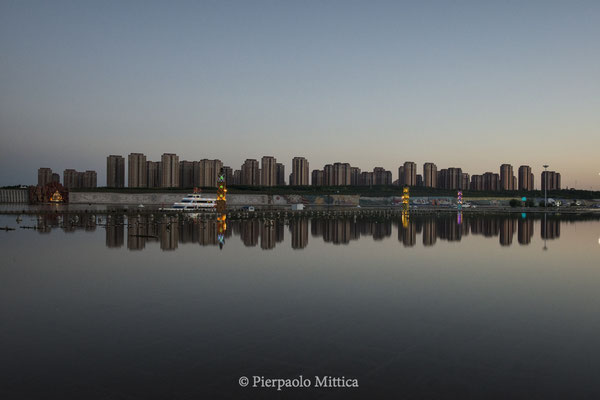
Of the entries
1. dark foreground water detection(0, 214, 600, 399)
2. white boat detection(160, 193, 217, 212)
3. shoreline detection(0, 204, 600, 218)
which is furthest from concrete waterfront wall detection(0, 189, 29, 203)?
dark foreground water detection(0, 214, 600, 399)

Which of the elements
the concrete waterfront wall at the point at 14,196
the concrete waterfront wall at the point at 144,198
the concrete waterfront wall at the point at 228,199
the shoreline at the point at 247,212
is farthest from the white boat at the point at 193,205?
the concrete waterfront wall at the point at 14,196

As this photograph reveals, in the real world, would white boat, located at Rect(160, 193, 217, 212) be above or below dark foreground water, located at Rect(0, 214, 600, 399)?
above

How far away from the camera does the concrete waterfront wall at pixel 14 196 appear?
17412cm

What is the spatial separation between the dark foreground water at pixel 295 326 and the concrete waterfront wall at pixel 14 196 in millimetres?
183908

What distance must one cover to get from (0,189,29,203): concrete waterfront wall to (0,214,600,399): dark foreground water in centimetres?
18391

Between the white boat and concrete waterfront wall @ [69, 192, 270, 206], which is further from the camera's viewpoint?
concrete waterfront wall @ [69, 192, 270, 206]

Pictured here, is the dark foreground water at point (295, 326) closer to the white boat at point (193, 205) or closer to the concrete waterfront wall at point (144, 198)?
the white boat at point (193, 205)

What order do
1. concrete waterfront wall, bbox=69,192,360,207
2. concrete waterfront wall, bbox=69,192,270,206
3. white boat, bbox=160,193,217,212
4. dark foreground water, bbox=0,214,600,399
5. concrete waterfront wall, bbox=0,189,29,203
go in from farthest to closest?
concrete waterfront wall, bbox=0,189,29,203 < concrete waterfront wall, bbox=69,192,360,207 < concrete waterfront wall, bbox=69,192,270,206 < white boat, bbox=160,193,217,212 < dark foreground water, bbox=0,214,600,399

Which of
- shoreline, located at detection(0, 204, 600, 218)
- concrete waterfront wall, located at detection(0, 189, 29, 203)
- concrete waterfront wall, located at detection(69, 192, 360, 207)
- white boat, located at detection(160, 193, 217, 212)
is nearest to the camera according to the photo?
shoreline, located at detection(0, 204, 600, 218)

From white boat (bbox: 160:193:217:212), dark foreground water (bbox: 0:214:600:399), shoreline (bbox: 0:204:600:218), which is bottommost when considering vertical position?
dark foreground water (bbox: 0:214:600:399)

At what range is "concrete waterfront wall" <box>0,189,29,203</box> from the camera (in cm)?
17412

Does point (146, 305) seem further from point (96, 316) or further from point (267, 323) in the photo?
point (267, 323)

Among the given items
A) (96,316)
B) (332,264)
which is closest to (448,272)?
(332,264)

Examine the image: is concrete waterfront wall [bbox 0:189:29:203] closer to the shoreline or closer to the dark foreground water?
the shoreline
